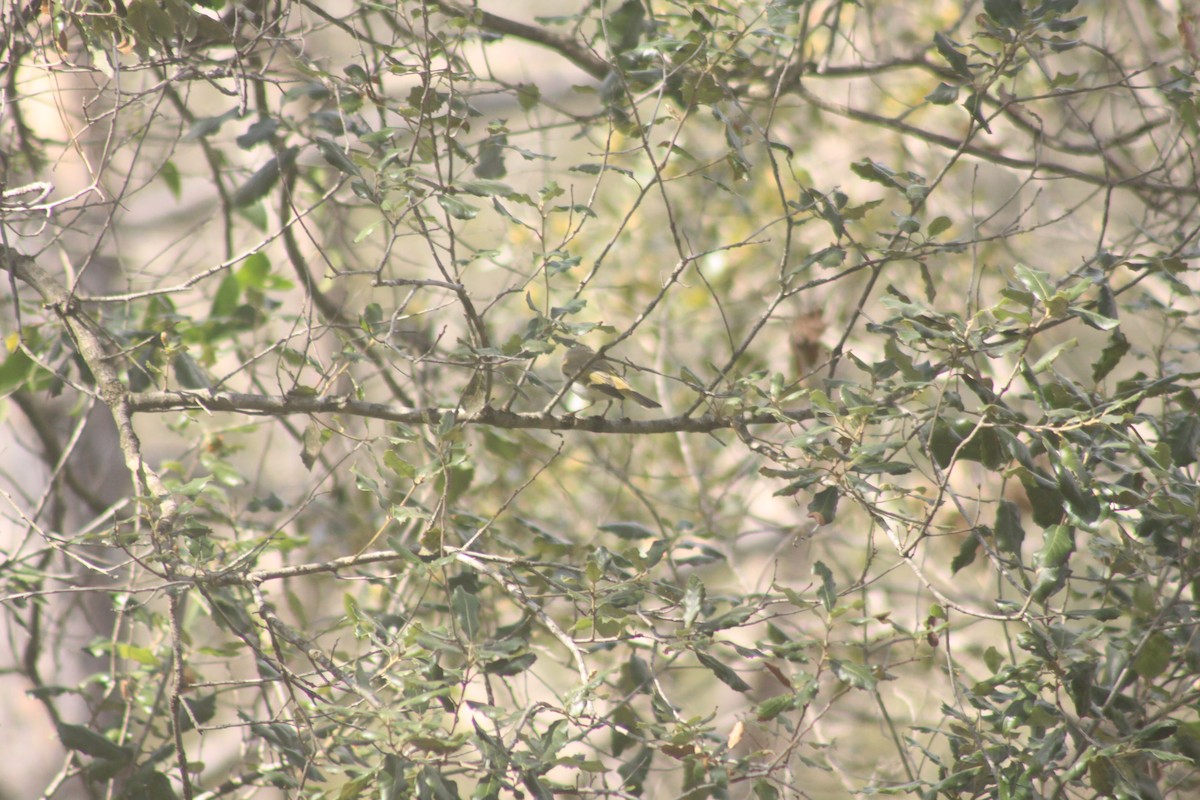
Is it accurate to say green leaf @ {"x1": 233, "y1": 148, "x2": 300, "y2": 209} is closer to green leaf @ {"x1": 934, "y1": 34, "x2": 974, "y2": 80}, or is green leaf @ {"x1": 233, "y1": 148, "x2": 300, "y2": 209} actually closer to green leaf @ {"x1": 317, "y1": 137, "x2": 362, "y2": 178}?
green leaf @ {"x1": 317, "y1": 137, "x2": 362, "y2": 178}

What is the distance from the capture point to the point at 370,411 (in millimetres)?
1928

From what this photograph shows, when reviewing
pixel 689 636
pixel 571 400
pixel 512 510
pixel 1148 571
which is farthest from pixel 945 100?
pixel 512 510

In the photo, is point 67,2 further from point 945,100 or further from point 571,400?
point 571,400

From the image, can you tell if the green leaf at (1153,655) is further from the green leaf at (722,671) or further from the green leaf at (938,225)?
the green leaf at (938,225)

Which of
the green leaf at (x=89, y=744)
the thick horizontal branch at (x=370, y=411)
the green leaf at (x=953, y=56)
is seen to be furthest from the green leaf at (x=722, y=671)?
the green leaf at (x=89, y=744)

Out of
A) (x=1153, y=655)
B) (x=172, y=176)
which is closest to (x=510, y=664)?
(x=1153, y=655)

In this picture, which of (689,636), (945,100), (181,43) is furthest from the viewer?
(181,43)

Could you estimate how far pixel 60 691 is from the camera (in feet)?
8.07

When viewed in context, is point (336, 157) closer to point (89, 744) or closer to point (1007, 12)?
point (1007, 12)

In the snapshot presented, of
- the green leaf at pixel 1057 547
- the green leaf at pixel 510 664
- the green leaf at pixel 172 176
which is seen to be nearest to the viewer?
the green leaf at pixel 1057 547

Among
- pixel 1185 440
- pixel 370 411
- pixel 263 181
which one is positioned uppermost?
pixel 263 181

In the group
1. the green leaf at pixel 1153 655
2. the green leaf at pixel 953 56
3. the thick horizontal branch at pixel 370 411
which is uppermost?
the green leaf at pixel 953 56

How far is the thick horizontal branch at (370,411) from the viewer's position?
6.23 feet

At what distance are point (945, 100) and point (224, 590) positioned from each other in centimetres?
198
